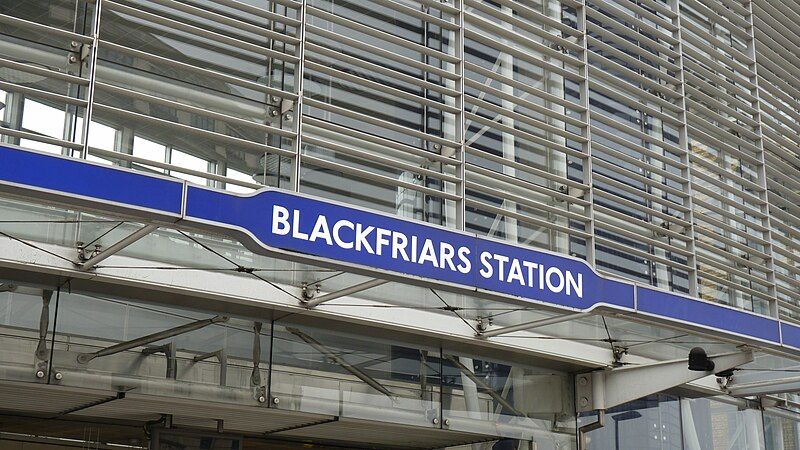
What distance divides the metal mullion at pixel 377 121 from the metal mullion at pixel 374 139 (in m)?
0.14

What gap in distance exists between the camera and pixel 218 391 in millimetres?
10922

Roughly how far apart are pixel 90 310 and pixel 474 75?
604cm

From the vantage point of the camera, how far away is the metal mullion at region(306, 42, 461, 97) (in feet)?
38.1

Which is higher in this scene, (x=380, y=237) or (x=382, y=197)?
(x=382, y=197)

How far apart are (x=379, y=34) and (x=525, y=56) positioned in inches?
83.6

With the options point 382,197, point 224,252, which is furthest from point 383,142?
point 224,252

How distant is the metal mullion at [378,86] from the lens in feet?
37.6

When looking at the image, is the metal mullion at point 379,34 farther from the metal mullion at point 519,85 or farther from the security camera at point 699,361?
the security camera at point 699,361

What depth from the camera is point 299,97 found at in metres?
11.0

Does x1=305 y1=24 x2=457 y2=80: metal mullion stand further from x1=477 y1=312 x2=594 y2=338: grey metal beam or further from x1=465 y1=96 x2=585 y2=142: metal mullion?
x1=477 y1=312 x2=594 y2=338: grey metal beam

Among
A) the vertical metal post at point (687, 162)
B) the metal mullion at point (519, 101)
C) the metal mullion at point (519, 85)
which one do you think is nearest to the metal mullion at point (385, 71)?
the metal mullion at point (519, 101)

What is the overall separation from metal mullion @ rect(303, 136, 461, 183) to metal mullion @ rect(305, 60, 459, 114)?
66 centimetres

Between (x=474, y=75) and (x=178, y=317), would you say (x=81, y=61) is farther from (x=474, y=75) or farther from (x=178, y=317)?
(x=474, y=75)

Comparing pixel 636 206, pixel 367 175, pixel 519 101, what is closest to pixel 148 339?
pixel 367 175
